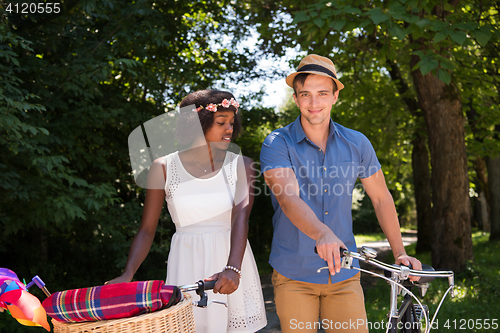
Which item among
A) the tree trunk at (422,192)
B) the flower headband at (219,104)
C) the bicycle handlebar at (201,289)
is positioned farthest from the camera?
the tree trunk at (422,192)

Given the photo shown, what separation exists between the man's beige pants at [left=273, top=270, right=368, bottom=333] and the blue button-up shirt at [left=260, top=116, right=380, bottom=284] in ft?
0.19

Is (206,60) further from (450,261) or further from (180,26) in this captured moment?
(450,261)

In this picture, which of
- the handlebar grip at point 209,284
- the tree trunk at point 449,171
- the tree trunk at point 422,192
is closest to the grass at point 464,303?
the tree trunk at point 449,171

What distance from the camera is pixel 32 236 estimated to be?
8.73m

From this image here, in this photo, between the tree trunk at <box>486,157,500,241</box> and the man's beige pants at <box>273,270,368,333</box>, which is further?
the tree trunk at <box>486,157,500,241</box>

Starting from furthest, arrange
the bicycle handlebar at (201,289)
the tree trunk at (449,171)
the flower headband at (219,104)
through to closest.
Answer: the tree trunk at (449,171)
the flower headband at (219,104)
the bicycle handlebar at (201,289)

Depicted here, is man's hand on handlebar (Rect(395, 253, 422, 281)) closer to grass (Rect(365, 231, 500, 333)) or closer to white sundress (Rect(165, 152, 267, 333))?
white sundress (Rect(165, 152, 267, 333))

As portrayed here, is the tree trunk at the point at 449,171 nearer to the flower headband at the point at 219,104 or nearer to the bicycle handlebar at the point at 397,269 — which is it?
the flower headband at the point at 219,104

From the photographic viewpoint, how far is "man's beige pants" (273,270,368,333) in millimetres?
2504

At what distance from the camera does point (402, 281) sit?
7.88 feet

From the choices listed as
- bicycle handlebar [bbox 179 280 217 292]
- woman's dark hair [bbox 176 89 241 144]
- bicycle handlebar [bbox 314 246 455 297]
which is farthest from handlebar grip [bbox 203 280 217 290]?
woman's dark hair [bbox 176 89 241 144]

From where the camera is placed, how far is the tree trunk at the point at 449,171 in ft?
27.1

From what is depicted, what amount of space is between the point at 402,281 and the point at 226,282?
0.93m

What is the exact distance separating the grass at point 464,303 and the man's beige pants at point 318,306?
10.7ft
